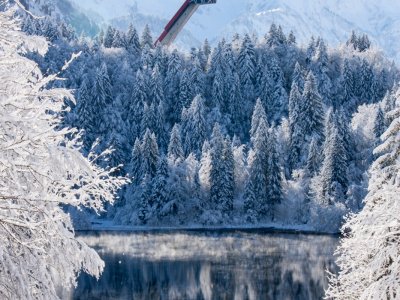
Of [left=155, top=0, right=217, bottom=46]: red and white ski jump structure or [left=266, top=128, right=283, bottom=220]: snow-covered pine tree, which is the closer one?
[left=266, top=128, right=283, bottom=220]: snow-covered pine tree

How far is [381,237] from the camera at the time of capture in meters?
14.4

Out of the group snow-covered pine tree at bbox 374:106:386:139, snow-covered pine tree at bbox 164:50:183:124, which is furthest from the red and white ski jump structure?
snow-covered pine tree at bbox 374:106:386:139

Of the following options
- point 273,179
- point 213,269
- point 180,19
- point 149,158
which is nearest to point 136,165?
point 149,158

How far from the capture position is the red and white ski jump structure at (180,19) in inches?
4724

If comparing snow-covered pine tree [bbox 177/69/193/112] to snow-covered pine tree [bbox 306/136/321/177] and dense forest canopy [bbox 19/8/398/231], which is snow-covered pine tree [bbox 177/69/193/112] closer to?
dense forest canopy [bbox 19/8/398/231]

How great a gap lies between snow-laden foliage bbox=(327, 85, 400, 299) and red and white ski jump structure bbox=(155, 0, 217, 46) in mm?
100458

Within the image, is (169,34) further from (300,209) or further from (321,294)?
(321,294)

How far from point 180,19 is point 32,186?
11898 cm

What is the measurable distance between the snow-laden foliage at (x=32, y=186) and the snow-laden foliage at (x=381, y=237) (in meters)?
6.88

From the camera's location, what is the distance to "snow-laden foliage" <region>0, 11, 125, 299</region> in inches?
304

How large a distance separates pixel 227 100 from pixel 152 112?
58.7 feet

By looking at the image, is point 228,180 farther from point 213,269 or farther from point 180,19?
point 213,269

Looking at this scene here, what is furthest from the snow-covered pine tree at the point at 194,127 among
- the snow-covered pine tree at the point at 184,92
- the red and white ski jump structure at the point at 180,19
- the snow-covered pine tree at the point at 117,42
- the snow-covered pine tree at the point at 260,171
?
the snow-covered pine tree at the point at 117,42

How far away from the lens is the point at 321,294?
48.9 metres
